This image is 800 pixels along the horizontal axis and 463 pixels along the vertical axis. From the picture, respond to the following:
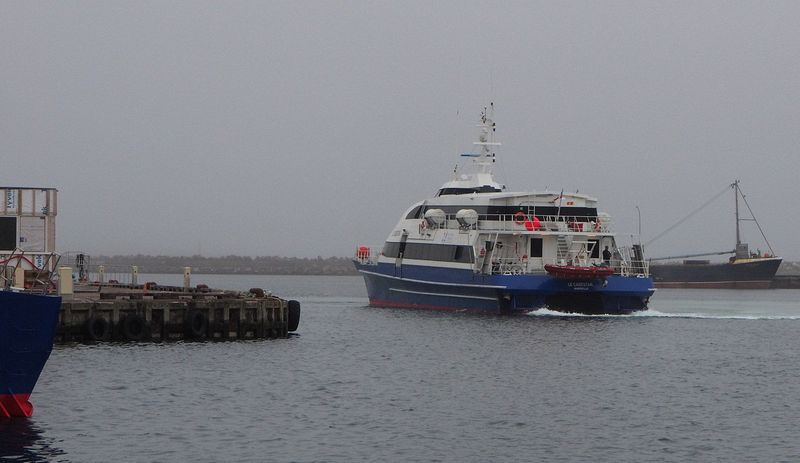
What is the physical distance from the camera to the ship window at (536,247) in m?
56.8

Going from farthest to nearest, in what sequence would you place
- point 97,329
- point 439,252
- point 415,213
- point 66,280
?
point 415,213 < point 439,252 < point 97,329 < point 66,280

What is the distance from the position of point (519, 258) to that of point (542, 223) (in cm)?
191

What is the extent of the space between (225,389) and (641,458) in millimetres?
11816

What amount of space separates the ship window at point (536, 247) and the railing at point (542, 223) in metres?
0.76

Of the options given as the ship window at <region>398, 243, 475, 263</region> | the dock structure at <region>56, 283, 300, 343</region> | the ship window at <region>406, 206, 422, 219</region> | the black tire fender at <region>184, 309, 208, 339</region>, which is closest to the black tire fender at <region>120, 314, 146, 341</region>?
the dock structure at <region>56, 283, 300, 343</region>

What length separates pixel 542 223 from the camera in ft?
186

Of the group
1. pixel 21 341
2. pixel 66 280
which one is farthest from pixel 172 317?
pixel 21 341

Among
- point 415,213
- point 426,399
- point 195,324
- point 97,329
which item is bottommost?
point 426,399

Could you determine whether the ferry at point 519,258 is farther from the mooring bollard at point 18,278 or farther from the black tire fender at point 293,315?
the mooring bollard at point 18,278

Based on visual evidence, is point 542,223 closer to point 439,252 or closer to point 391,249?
point 439,252

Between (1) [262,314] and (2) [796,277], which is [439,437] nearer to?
(1) [262,314]

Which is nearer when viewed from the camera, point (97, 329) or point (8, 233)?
point (97, 329)

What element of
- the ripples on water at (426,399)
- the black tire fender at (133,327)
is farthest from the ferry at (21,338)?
the black tire fender at (133,327)

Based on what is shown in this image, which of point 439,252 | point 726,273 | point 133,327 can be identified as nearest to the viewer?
point 133,327
